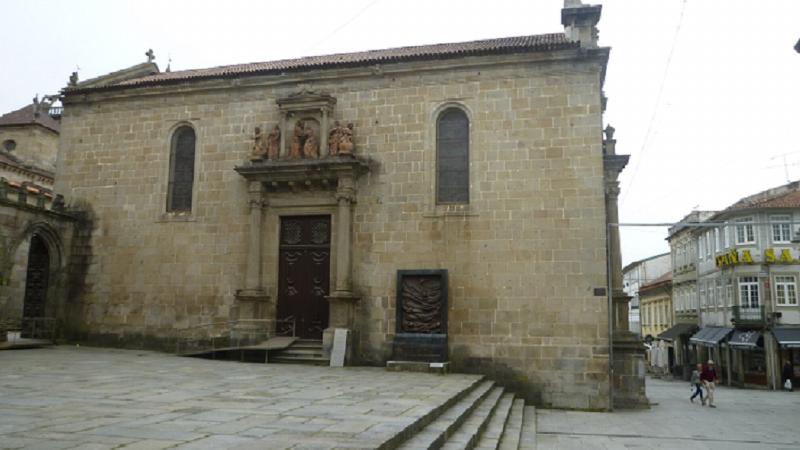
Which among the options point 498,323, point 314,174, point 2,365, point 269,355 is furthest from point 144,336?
point 498,323

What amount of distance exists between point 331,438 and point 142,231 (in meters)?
15.5

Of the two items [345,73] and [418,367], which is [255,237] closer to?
[345,73]

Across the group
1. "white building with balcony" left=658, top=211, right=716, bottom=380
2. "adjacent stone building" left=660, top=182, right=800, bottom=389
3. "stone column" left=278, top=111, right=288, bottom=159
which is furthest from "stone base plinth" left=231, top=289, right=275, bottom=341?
"white building with balcony" left=658, top=211, right=716, bottom=380

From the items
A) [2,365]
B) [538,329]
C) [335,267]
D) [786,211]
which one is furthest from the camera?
[786,211]

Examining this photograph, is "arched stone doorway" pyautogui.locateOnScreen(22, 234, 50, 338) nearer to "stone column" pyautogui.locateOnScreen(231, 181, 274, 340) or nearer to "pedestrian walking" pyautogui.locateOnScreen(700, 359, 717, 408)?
"stone column" pyautogui.locateOnScreen(231, 181, 274, 340)

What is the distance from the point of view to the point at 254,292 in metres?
17.4

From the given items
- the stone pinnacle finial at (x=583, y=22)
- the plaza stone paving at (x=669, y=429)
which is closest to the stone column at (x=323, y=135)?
the stone pinnacle finial at (x=583, y=22)

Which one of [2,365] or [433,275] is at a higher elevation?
[433,275]

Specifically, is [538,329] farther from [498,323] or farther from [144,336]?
[144,336]

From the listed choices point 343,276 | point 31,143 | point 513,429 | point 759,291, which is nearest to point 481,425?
point 513,429

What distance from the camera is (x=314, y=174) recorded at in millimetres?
17406

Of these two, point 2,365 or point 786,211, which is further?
point 786,211

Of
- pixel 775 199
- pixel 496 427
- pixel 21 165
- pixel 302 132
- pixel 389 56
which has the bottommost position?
pixel 496 427

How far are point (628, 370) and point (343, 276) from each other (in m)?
8.33
